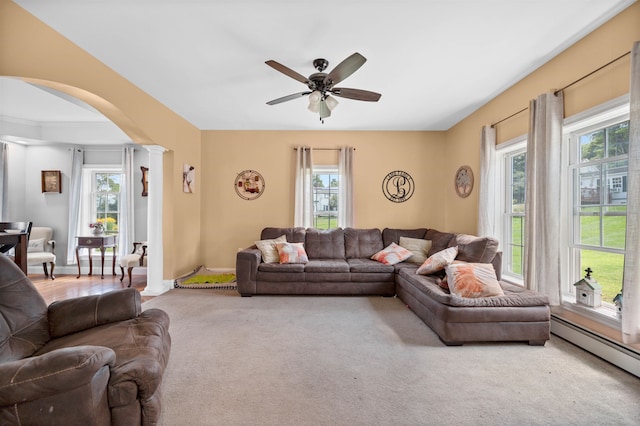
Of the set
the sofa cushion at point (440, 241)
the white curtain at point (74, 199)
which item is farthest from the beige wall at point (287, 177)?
the white curtain at point (74, 199)

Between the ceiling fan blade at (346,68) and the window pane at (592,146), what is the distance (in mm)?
2287

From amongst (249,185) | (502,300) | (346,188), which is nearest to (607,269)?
Result: (502,300)

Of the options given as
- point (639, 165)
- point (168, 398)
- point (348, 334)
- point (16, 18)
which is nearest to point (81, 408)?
point (168, 398)

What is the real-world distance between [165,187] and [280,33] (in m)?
3.11

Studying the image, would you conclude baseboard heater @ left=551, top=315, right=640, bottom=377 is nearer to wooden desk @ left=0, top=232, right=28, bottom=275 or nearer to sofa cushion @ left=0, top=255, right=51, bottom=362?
sofa cushion @ left=0, top=255, right=51, bottom=362

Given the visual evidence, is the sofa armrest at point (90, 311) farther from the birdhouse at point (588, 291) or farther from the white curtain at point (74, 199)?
the white curtain at point (74, 199)

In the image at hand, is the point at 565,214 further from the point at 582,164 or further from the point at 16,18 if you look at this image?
the point at 16,18

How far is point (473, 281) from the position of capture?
107 inches

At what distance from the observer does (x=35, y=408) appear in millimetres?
1115

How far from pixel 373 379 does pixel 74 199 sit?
633 centimetres

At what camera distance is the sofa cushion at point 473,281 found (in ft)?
8.79

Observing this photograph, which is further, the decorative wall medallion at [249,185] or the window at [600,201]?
the decorative wall medallion at [249,185]

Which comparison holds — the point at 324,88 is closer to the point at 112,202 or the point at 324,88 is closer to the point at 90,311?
the point at 90,311

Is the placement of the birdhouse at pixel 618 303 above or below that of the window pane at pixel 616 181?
Result: below
